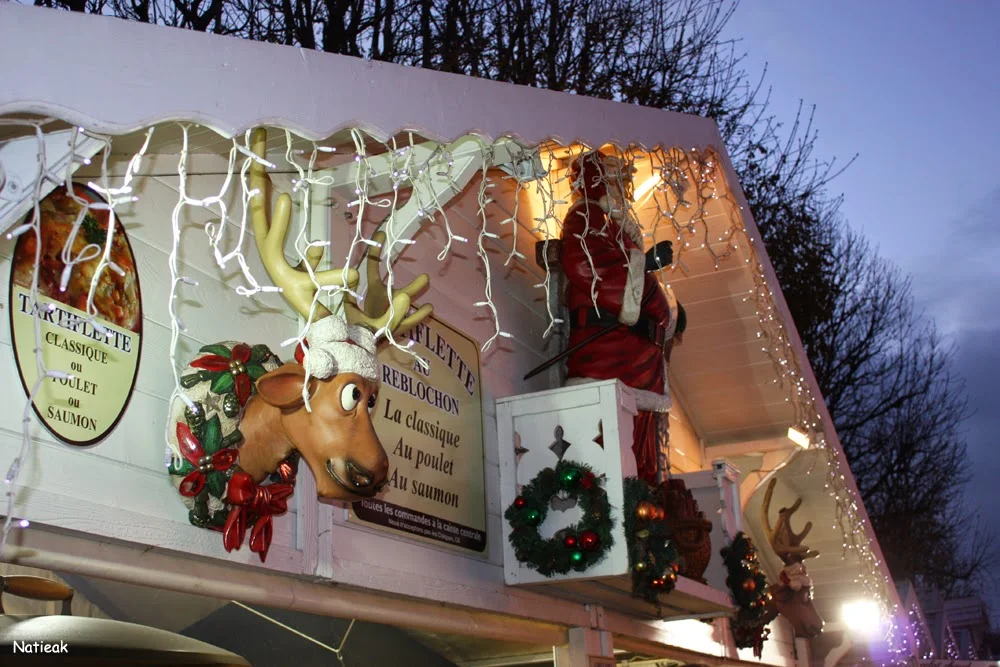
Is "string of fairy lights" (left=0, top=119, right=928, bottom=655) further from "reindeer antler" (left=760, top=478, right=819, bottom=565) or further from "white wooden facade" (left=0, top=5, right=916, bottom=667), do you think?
"reindeer antler" (left=760, top=478, right=819, bottom=565)

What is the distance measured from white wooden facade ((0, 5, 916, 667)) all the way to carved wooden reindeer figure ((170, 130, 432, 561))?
9 cm

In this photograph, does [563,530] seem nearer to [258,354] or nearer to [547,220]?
[547,220]

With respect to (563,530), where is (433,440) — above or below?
above

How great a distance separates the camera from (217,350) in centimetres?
300

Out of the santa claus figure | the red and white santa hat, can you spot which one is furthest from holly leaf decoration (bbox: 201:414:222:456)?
the santa claus figure

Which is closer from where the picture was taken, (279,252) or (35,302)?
(35,302)

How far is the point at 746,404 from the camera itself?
7.05 meters

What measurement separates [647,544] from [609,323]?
0.99 meters

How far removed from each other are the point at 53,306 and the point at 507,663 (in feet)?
9.69

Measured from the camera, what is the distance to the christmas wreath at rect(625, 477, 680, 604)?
429 cm

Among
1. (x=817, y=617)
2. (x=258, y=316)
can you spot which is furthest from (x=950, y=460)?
(x=258, y=316)

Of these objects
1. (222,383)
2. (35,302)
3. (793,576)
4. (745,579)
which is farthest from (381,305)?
(793,576)

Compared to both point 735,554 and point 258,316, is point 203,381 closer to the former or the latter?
point 258,316

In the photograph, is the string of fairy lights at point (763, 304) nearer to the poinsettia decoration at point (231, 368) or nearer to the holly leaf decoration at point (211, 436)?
the poinsettia decoration at point (231, 368)
